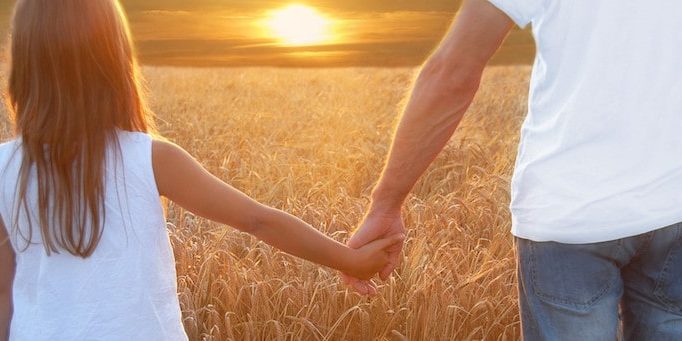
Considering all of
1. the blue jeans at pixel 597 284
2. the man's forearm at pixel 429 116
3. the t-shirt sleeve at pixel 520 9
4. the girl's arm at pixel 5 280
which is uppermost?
the t-shirt sleeve at pixel 520 9

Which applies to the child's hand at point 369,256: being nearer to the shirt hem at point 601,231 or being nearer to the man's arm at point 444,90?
the man's arm at point 444,90

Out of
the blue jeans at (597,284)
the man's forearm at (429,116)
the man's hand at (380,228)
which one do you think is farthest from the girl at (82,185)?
the blue jeans at (597,284)

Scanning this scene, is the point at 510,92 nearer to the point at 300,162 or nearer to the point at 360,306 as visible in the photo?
the point at 300,162

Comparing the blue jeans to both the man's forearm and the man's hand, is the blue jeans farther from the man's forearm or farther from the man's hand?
the man's hand

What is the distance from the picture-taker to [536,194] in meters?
1.46

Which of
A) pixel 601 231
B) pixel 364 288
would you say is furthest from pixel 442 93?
pixel 364 288

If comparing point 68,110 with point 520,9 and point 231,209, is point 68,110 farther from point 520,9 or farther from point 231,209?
point 520,9

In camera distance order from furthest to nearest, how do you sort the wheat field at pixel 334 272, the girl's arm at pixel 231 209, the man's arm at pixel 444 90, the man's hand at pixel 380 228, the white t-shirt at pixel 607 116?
the wheat field at pixel 334 272, the man's hand at pixel 380 228, the girl's arm at pixel 231 209, the man's arm at pixel 444 90, the white t-shirt at pixel 607 116

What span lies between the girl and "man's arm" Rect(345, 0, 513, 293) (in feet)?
1.35

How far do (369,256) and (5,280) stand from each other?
0.81 m

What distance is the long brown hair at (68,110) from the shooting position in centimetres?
157

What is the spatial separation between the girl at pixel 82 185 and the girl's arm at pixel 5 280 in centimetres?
2

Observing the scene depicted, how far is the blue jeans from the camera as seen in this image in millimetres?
1462

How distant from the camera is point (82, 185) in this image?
158 cm
